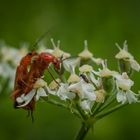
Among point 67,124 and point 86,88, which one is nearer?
point 86,88

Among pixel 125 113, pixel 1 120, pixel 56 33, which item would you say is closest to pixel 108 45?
pixel 56 33

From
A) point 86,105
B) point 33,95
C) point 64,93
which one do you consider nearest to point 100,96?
point 86,105

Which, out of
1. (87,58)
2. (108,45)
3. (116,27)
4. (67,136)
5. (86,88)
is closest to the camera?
(86,88)

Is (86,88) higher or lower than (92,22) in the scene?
lower

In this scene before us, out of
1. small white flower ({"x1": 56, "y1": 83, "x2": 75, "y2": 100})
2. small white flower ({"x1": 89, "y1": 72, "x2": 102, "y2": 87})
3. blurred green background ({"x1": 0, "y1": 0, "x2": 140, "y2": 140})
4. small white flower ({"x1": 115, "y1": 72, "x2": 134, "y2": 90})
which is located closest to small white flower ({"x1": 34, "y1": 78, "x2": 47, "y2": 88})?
small white flower ({"x1": 56, "y1": 83, "x2": 75, "y2": 100})

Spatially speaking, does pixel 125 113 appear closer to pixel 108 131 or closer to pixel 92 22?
pixel 108 131

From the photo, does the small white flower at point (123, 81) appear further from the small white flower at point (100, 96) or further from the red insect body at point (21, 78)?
the red insect body at point (21, 78)

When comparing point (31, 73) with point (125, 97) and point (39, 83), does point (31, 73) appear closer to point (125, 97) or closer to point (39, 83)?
point (39, 83)

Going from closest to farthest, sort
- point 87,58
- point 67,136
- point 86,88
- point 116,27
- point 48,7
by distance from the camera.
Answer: point 86,88, point 87,58, point 67,136, point 116,27, point 48,7

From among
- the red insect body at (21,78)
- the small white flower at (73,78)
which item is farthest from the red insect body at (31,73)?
the small white flower at (73,78)
